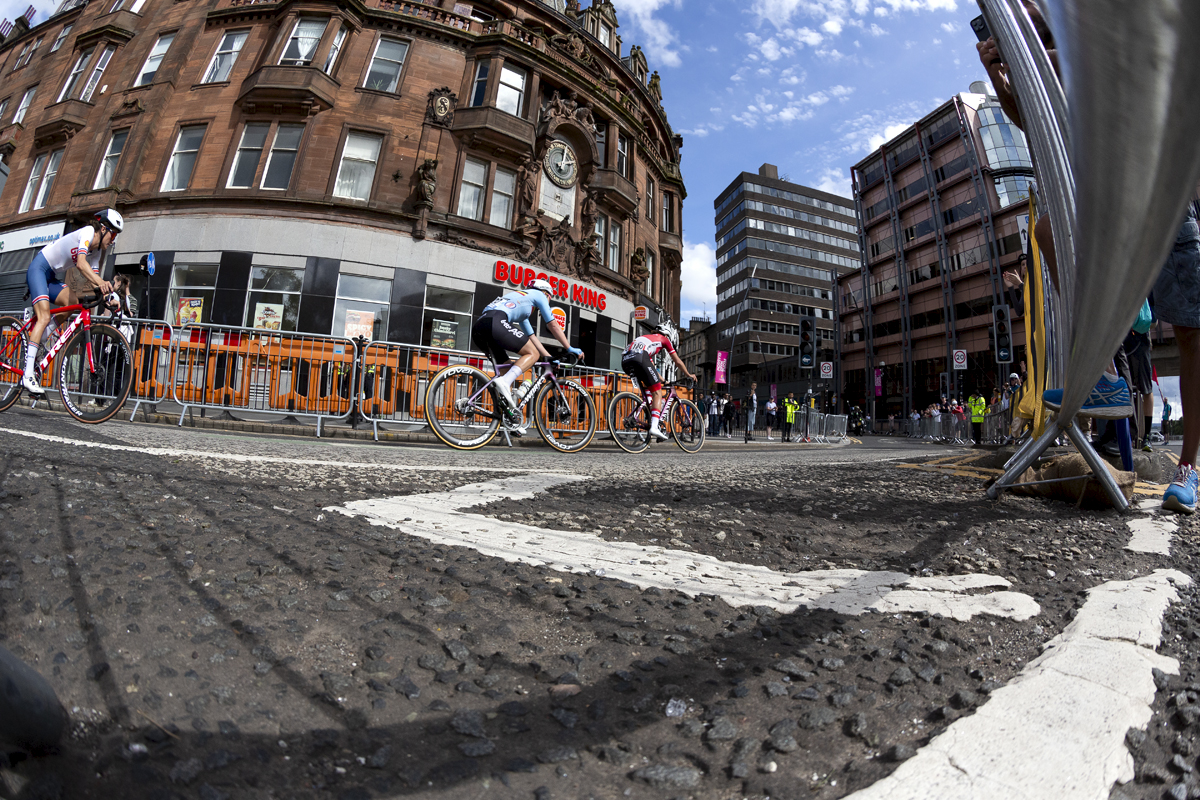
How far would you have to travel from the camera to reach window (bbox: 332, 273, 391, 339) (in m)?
14.8

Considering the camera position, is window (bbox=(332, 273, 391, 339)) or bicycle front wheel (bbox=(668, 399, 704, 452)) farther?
window (bbox=(332, 273, 391, 339))

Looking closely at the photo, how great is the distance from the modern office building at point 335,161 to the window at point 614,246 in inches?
8.3

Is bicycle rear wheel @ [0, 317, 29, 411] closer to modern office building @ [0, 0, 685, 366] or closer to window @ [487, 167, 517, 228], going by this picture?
modern office building @ [0, 0, 685, 366]

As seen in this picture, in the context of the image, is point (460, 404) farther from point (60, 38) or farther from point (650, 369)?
point (60, 38)

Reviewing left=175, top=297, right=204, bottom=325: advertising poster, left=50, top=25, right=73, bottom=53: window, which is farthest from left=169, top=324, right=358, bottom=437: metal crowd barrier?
left=50, top=25, right=73, bottom=53: window

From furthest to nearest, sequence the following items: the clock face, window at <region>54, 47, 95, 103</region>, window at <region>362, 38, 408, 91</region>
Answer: window at <region>54, 47, 95, 103</region>, the clock face, window at <region>362, 38, 408, 91</region>

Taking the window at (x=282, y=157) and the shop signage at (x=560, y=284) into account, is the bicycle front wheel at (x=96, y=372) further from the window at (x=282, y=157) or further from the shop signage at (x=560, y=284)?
the window at (x=282, y=157)

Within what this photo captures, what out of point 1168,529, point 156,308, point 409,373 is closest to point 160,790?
point 1168,529

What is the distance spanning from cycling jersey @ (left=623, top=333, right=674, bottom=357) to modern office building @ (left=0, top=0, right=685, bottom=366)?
904 cm

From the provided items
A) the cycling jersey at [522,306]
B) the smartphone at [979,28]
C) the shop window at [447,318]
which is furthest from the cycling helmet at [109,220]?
the shop window at [447,318]

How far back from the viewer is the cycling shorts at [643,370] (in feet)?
26.0

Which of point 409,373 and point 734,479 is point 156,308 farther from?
point 734,479

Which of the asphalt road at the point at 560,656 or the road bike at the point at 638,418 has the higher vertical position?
the road bike at the point at 638,418

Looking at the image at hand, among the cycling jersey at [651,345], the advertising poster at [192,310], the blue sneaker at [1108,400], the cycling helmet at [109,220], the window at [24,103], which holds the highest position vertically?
the window at [24,103]
